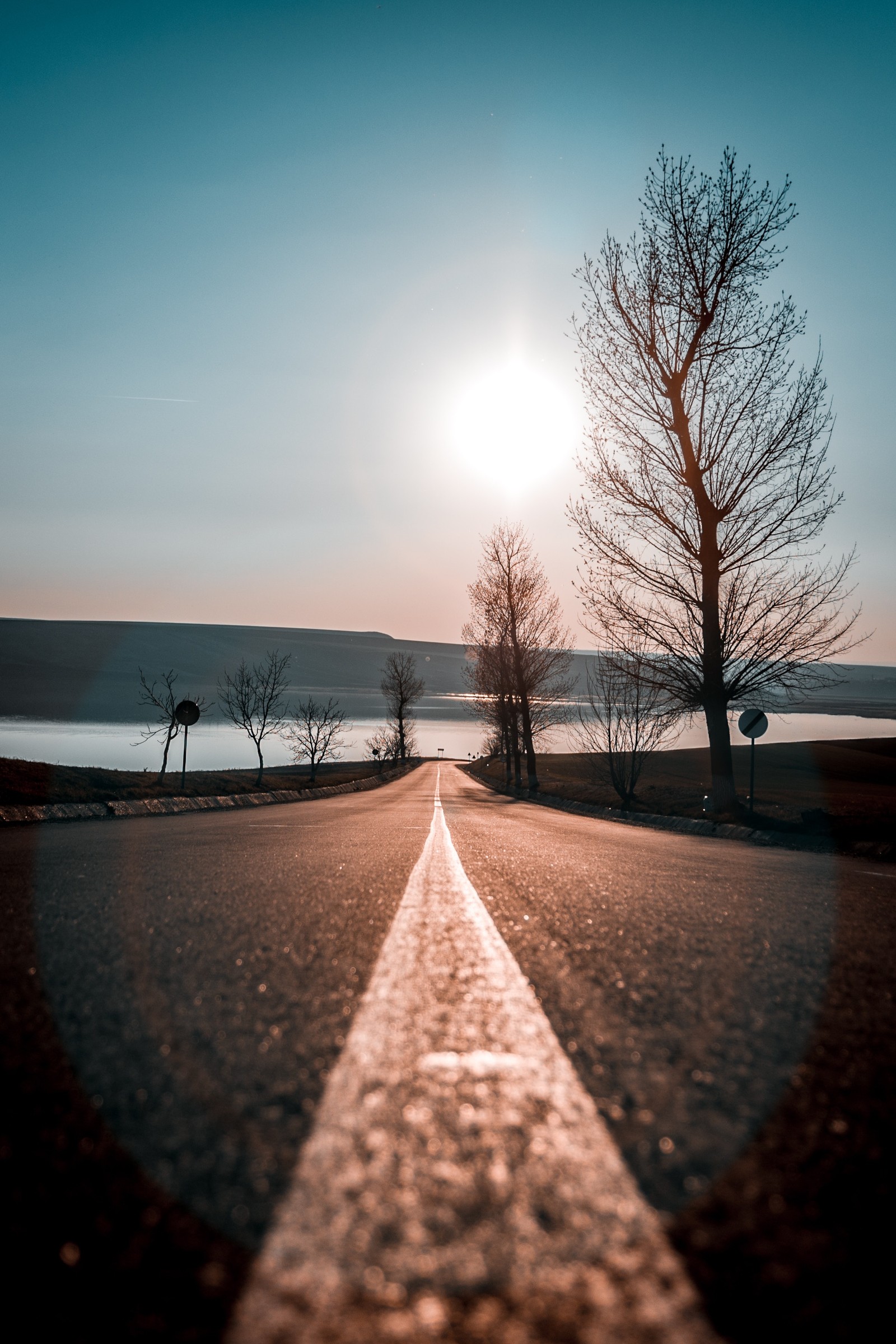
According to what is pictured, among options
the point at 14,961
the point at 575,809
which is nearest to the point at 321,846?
the point at 14,961

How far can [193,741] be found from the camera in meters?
140

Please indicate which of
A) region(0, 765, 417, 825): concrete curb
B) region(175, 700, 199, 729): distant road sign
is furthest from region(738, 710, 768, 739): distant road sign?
region(175, 700, 199, 729): distant road sign

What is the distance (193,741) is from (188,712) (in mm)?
119660

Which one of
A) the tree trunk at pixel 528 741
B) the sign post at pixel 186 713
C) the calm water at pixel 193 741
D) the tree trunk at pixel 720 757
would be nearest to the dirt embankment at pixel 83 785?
the sign post at pixel 186 713

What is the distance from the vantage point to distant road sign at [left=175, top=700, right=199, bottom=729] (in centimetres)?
2587

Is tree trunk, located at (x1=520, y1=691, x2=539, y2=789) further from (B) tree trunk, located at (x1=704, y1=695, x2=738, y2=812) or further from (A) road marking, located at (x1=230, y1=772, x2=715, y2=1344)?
(A) road marking, located at (x1=230, y1=772, x2=715, y2=1344)

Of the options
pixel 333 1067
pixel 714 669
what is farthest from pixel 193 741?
pixel 333 1067

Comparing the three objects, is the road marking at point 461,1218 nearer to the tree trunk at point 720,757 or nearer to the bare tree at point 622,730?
the tree trunk at point 720,757

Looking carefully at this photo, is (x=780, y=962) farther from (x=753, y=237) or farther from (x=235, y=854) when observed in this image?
(x=753, y=237)

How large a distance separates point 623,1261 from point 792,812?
A: 15.6 meters

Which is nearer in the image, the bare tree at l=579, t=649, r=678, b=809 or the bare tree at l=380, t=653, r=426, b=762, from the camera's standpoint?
the bare tree at l=579, t=649, r=678, b=809

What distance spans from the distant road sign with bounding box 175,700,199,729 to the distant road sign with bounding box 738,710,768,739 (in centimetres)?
1646

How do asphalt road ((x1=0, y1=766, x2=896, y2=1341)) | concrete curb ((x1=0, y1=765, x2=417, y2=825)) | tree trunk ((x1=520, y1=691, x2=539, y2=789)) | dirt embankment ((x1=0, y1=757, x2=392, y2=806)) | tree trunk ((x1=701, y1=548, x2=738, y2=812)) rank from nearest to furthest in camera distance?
asphalt road ((x1=0, y1=766, x2=896, y2=1341))
concrete curb ((x1=0, y1=765, x2=417, y2=825))
dirt embankment ((x1=0, y1=757, x2=392, y2=806))
tree trunk ((x1=701, y1=548, x2=738, y2=812))
tree trunk ((x1=520, y1=691, x2=539, y2=789))

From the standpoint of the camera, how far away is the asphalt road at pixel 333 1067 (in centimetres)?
115
